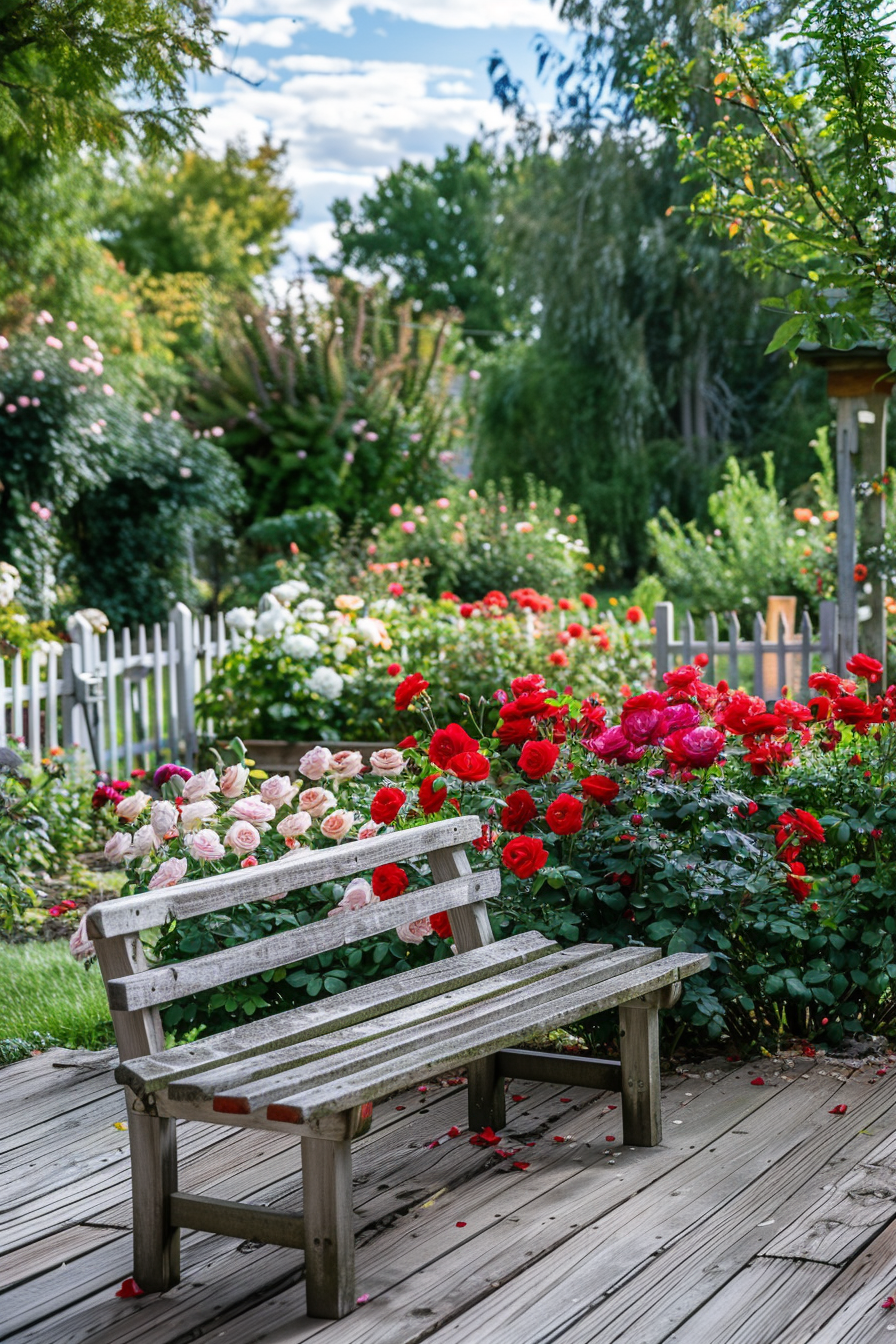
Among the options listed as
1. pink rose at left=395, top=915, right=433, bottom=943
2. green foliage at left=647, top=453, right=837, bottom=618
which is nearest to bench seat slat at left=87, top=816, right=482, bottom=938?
pink rose at left=395, top=915, right=433, bottom=943

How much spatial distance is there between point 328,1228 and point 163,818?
1525 millimetres

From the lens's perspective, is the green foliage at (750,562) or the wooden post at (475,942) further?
the green foliage at (750,562)

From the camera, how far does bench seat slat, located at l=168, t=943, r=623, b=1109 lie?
6.92 ft

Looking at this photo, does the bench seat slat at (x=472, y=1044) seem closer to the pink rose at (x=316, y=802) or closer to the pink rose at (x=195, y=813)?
the pink rose at (x=316, y=802)

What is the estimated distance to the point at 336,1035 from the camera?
2438 mm

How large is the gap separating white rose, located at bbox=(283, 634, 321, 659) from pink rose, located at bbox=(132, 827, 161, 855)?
14.7 feet

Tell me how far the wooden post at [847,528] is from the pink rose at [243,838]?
18.0 ft

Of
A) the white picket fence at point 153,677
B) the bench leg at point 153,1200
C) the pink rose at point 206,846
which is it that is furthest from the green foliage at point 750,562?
the bench leg at point 153,1200

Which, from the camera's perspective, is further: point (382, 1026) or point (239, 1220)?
point (382, 1026)

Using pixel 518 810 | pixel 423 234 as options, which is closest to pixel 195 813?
pixel 518 810

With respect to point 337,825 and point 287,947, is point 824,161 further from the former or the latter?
point 287,947

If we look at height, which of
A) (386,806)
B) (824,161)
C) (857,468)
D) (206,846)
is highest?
(824,161)

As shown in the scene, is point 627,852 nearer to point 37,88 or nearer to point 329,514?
point 37,88

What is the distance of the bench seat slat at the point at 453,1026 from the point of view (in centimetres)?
209
